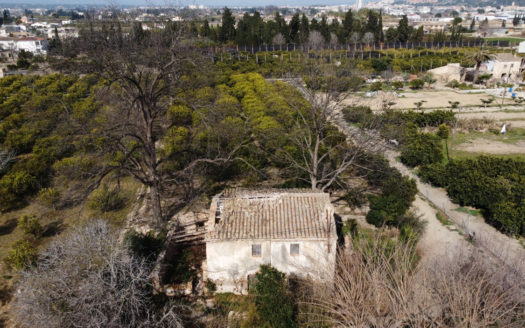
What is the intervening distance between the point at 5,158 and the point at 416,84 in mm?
41738

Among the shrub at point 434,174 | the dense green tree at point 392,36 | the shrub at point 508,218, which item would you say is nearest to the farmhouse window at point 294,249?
the shrub at point 508,218

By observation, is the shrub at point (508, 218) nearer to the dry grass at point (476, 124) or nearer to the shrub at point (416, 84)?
the dry grass at point (476, 124)

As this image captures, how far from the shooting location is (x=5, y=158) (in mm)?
22344

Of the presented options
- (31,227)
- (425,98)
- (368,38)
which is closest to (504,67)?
(425,98)

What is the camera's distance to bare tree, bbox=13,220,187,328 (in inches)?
364

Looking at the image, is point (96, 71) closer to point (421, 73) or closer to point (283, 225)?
point (283, 225)

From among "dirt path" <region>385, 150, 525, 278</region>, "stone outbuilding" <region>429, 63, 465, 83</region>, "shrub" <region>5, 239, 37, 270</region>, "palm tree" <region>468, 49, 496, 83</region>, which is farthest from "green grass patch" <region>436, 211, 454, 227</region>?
"stone outbuilding" <region>429, 63, 465, 83</region>

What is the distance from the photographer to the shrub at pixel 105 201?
1747cm

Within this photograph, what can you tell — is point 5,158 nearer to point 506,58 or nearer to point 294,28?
point 506,58

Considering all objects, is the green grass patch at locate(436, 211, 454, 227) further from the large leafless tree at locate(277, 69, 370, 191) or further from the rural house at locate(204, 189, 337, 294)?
the rural house at locate(204, 189, 337, 294)

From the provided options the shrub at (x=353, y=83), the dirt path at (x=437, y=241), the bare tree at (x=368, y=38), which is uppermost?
the bare tree at (x=368, y=38)

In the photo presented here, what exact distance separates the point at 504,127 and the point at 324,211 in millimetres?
23002

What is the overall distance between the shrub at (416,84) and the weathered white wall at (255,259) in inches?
1534

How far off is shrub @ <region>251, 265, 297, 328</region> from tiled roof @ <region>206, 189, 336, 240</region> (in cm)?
121
